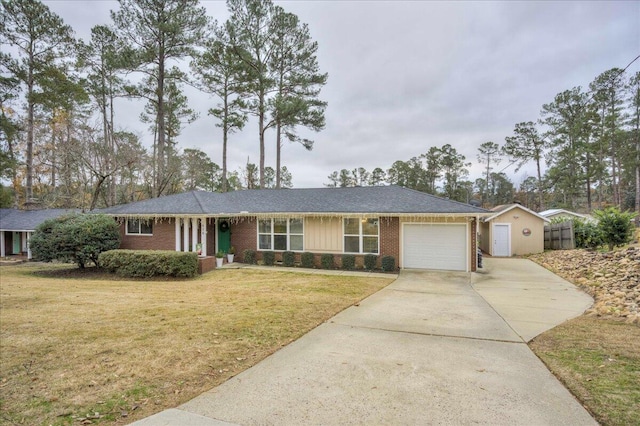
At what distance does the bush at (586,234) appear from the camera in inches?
609

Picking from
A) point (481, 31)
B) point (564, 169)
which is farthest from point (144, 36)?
point (564, 169)

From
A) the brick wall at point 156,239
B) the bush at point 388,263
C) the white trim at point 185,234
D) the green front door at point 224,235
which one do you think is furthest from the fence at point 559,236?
the brick wall at point 156,239

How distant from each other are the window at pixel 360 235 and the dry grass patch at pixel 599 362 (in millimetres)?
7930

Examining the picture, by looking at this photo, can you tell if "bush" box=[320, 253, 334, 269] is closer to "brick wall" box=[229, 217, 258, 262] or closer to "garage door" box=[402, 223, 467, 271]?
"garage door" box=[402, 223, 467, 271]

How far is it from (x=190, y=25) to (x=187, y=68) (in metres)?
3.15

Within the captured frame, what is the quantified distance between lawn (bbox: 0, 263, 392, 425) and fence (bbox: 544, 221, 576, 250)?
13744 millimetres

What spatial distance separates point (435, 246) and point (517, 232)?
9061mm

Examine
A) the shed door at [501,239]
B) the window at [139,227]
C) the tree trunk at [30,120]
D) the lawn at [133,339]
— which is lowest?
the lawn at [133,339]

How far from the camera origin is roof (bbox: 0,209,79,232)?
64.0 feet

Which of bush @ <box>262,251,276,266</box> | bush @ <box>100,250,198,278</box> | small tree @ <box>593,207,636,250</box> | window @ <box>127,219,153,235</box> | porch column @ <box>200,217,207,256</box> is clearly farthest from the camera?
window @ <box>127,219,153,235</box>

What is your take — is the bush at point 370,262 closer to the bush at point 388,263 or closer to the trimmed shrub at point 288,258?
the bush at point 388,263

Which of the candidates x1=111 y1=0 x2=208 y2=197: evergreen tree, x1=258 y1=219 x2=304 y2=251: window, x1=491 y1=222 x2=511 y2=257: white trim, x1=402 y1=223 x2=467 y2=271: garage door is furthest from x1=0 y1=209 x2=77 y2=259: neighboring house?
x1=491 y1=222 x2=511 y2=257: white trim

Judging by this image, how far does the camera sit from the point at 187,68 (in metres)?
22.3

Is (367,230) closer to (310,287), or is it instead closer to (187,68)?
(310,287)
